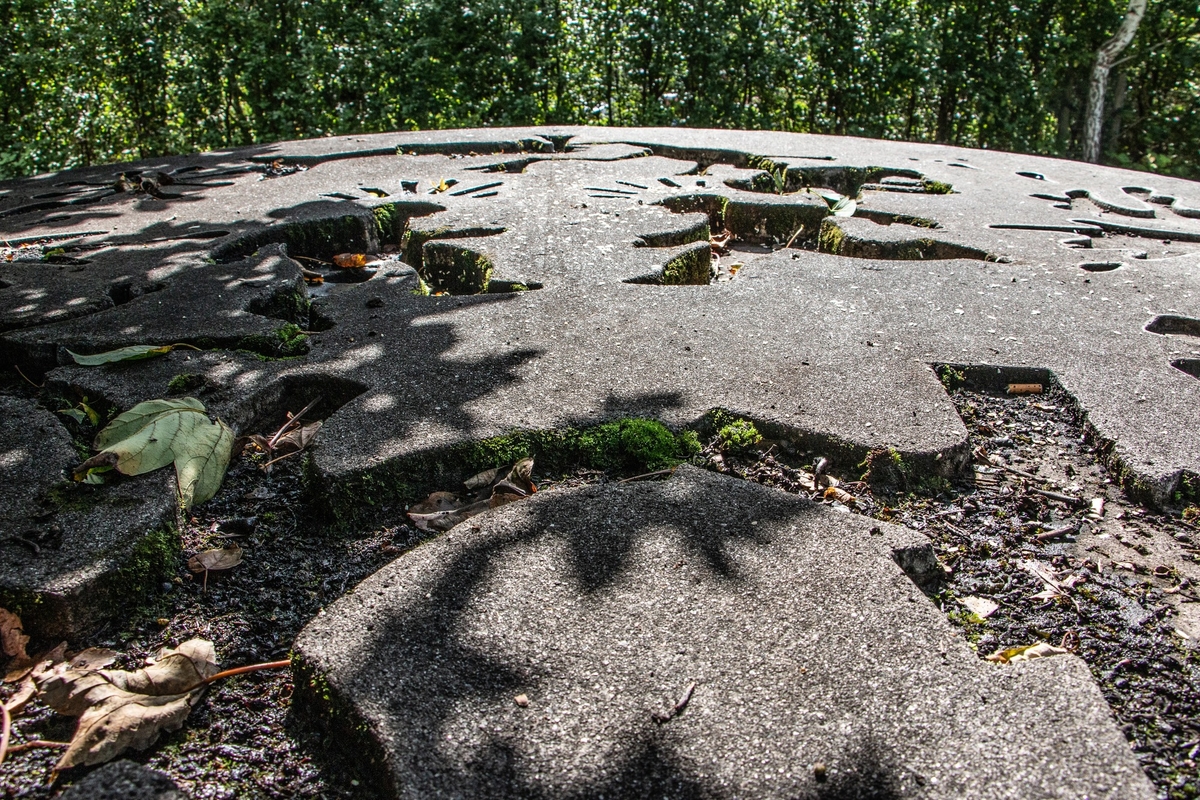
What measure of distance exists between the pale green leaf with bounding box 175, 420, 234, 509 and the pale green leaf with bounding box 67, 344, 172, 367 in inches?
18.7

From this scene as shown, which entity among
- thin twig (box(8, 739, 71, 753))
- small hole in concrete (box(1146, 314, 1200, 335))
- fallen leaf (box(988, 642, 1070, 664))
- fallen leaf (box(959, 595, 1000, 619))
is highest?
small hole in concrete (box(1146, 314, 1200, 335))

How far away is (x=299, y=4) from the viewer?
7809mm

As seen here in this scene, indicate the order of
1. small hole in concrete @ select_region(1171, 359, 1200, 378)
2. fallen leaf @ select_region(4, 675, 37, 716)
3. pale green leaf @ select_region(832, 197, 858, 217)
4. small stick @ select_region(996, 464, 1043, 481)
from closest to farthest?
fallen leaf @ select_region(4, 675, 37, 716) → small stick @ select_region(996, 464, 1043, 481) → small hole in concrete @ select_region(1171, 359, 1200, 378) → pale green leaf @ select_region(832, 197, 858, 217)

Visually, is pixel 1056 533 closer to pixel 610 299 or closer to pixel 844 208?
pixel 610 299

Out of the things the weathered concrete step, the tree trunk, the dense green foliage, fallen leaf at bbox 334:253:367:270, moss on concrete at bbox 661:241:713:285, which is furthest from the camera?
the tree trunk

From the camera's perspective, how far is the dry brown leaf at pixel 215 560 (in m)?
1.55

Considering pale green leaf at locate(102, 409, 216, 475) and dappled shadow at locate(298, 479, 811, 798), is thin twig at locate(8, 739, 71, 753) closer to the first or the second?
dappled shadow at locate(298, 479, 811, 798)

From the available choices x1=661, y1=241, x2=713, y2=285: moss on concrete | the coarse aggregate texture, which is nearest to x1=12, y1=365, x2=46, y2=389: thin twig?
the coarse aggregate texture

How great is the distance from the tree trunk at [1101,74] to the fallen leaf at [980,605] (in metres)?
9.27

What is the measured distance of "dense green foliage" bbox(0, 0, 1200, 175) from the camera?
7562 mm

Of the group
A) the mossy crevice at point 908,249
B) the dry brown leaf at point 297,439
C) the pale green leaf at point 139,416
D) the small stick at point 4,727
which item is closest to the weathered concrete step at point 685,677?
the small stick at point 4,727

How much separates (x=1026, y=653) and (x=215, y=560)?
1.38m

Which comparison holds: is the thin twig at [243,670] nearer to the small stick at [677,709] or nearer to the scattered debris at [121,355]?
the small stick at [677,709]

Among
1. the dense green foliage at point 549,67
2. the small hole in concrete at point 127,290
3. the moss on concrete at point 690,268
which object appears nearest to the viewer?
the small hole in concrete at point 127,290
